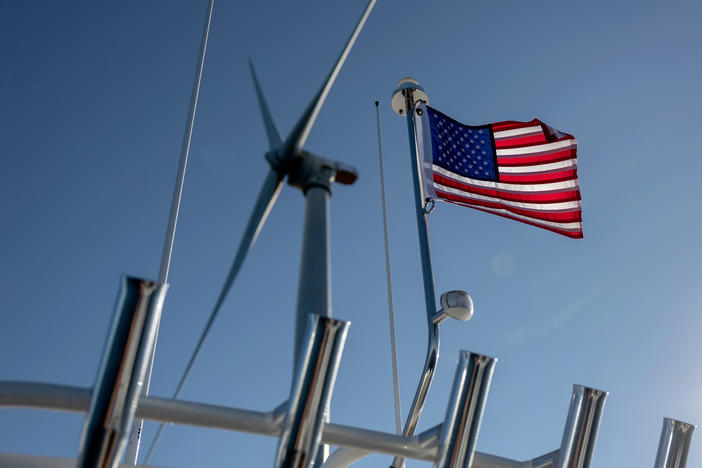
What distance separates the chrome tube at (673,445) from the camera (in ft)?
13.2

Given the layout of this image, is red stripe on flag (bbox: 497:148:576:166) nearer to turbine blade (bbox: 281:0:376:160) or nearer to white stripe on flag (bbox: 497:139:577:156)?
white stripe on flag (bbox: 497:139:577:156)

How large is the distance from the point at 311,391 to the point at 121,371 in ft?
2.62

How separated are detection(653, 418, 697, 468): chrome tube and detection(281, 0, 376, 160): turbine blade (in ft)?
35.4

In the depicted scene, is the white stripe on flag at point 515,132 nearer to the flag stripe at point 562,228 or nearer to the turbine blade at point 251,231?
the flag stripe at point 562,228

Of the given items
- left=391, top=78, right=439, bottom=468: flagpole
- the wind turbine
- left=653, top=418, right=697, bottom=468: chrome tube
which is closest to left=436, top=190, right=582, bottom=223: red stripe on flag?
left=391, top=78, right=439, bottom=468: flagpole

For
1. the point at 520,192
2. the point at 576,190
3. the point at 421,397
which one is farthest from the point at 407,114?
the point at 421,397

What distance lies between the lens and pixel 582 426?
3.54 meters

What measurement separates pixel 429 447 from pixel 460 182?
35.5ft

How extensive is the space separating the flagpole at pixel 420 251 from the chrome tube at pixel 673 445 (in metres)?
2.60

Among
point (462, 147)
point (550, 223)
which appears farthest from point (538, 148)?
point (462, 147)

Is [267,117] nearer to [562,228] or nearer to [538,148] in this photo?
[538,148]

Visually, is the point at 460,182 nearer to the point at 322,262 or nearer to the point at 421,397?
the point at 322,262

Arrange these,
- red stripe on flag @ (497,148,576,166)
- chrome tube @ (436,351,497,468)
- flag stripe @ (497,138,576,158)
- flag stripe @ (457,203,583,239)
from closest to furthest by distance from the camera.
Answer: chrome tube @ (436,351,497,468), flag stripe @ (457,203,583,239), red stripe on flag @ (497,148,576,166), flag stripe @ (497,138,576,158)

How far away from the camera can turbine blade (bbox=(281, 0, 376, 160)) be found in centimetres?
1370
